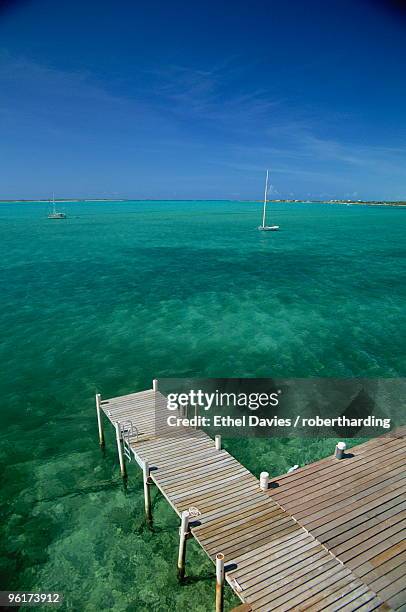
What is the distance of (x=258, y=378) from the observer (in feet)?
78.7

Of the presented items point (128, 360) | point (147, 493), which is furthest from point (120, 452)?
point (128, 360)

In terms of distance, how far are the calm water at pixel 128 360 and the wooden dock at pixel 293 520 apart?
5.45 ft

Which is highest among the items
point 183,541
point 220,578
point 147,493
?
point 220,578

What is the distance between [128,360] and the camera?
26188 millimetres

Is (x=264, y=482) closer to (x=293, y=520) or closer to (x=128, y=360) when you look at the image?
Result: (x=293, y=520)

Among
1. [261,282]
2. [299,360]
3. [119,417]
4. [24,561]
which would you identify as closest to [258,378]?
[299,360]

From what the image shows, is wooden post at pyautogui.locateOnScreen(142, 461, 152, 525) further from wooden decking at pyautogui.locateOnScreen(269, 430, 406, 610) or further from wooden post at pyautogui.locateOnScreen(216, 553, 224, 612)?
wooden decking at pyautogui.locateOnScreen(269, 430, 406, 610)

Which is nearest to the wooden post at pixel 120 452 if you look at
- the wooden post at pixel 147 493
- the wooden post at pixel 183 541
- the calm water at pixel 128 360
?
the calm water at pixel 128 360

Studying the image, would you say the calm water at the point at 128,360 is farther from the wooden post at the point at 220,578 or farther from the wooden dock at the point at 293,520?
the wooden dock at the point at 293,520

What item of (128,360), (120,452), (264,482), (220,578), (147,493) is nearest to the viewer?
(220,578)

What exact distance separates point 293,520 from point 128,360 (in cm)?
1709

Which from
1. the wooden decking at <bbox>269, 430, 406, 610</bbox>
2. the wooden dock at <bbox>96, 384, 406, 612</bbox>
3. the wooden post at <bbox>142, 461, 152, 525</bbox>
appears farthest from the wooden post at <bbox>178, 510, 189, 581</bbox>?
the wooden decking at <bbox>269, 430, 406, 610</bbox>

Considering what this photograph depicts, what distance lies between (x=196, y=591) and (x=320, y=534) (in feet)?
14.4

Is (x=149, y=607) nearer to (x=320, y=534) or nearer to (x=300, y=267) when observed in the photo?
(x=320, y=534)
